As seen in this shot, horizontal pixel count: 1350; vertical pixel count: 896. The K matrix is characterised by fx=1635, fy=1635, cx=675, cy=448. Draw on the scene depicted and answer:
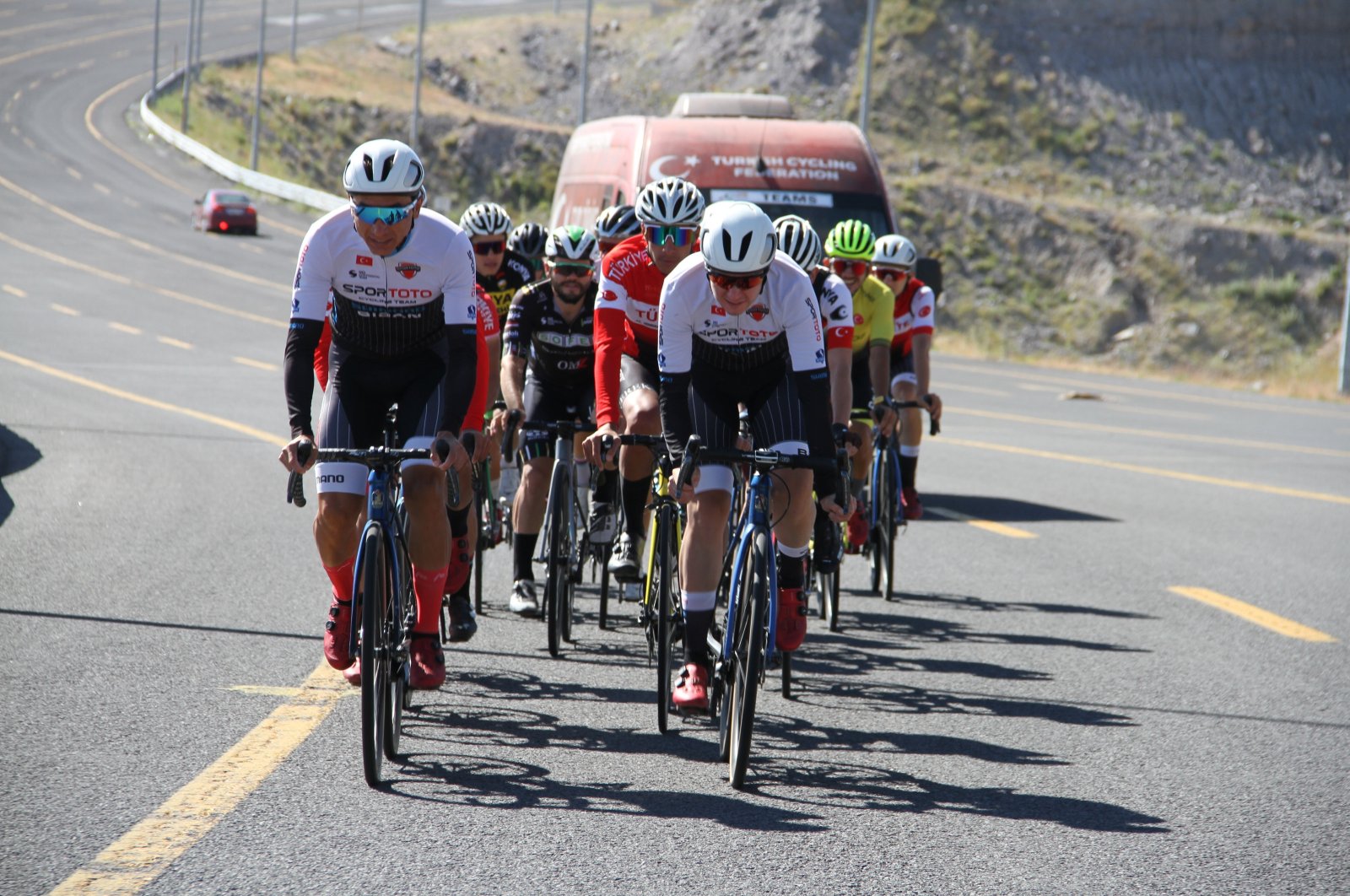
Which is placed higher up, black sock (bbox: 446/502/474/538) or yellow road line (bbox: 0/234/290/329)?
yellow road line (bbox: 0/234/290/329)

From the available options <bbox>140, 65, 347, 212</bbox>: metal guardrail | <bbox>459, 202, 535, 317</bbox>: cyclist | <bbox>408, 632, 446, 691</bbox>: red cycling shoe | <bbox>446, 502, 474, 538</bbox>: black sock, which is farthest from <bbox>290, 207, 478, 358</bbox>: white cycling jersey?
<bbox>140, 65, 347, 212</bbox>: metal guardrail

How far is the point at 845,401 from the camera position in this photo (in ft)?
22.0

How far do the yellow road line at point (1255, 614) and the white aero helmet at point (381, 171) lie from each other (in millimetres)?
5306

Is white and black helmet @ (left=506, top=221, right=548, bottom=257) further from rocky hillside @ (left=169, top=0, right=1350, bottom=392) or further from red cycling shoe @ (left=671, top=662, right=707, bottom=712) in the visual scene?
rocky hillside @ (left=169, top=0, right=1350, bottom=392)

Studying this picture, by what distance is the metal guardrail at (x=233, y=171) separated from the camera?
51.4 m

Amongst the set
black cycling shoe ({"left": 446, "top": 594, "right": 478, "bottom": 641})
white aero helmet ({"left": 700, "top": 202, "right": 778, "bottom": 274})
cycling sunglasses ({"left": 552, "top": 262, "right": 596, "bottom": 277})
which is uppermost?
white aero helmet ({"left": 700, "top": 202, "right": 778, "bottom": 274})

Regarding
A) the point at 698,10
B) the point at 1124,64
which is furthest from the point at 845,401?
the point at 698,10

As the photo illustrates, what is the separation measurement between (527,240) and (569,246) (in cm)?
116

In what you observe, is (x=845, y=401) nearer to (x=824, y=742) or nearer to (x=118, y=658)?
(x=824, y=742)

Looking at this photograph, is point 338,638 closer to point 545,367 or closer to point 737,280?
point 737,280

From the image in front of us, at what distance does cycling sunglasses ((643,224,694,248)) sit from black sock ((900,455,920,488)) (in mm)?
3433

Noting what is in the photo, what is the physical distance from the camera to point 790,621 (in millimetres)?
6156

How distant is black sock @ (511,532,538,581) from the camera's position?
324 inches

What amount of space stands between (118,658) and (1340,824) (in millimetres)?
4685
